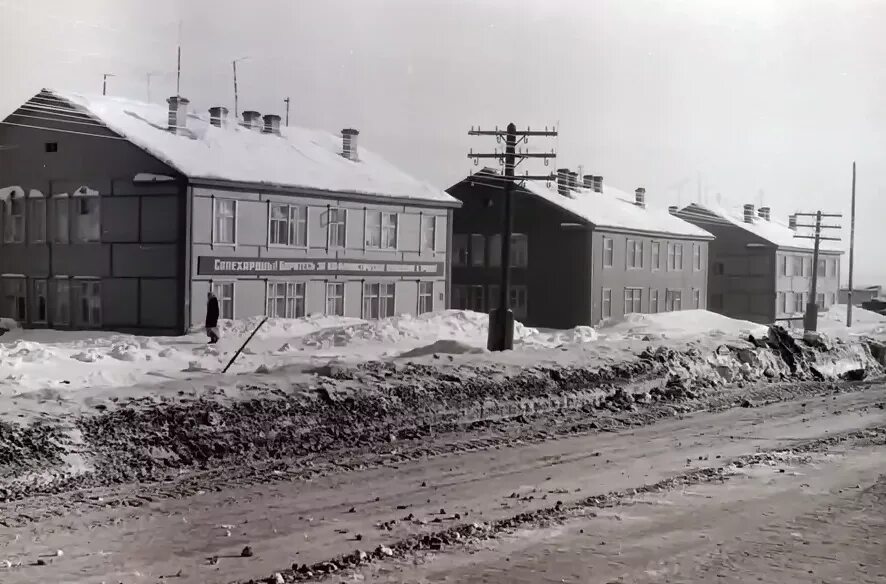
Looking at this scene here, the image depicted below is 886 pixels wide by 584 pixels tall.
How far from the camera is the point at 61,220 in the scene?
29.8m

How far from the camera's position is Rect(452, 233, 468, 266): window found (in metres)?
51.8

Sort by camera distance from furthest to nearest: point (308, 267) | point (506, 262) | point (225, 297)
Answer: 1. point (308, 267)
2. point (225, 297)
3. point (506, 262)

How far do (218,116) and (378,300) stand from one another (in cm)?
893

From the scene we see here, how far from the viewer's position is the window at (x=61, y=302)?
30156 millimetres

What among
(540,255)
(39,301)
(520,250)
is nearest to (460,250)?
(520,250)

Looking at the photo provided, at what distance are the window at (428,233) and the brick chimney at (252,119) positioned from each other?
743cm

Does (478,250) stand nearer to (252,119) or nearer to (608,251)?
(608,251)

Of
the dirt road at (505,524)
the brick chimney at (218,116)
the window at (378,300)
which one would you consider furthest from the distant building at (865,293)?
the dirt road at (505,524)

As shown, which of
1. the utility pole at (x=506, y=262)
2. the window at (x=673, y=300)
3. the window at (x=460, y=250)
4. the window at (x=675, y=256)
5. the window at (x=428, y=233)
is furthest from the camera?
the window at (x=675, y=256)

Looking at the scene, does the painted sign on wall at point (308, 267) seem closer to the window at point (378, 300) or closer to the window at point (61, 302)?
the window at point (378, 300)

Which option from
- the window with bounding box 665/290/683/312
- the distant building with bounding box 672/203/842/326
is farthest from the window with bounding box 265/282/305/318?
the distant building with bounding box 672/203/842/326

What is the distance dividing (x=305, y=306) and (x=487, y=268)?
17.6 m

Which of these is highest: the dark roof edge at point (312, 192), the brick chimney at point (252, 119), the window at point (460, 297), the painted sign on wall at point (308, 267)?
the brick chimney at point (252, 119)

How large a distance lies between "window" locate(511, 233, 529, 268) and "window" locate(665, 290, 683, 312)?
961 centimetres
